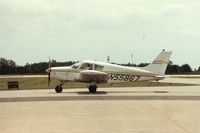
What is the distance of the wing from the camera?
97.5ft

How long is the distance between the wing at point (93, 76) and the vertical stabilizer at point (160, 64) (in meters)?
3.74

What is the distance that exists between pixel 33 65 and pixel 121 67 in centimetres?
10998

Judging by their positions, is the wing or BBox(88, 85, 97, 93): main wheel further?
BBox(88, 85, 97, 93): main wheel

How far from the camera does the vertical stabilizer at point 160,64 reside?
105 feet

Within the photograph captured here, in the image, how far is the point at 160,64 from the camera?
1262 inches
